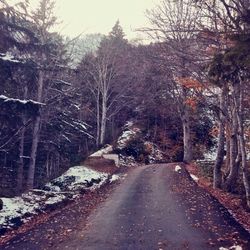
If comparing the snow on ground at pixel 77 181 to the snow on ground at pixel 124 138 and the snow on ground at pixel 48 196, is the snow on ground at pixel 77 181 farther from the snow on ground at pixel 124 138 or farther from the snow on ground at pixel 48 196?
the snow on ground at pixel 124 138

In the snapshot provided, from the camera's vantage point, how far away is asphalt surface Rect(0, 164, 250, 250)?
9625 millimetres

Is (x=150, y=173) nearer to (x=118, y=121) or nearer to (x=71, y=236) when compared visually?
(x=71, y=236)

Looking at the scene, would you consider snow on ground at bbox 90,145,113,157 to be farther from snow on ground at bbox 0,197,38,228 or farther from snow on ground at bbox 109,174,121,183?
snow on ground at bbox 0,197,38,228

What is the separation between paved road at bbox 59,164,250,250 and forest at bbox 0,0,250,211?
7.24 ft

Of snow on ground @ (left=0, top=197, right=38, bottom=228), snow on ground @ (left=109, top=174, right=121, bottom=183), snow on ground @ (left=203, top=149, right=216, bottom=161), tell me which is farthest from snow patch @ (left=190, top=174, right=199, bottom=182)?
snow on ground @ (left=203, top=149, right=216, bottom=161)

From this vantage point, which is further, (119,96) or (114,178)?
(119,96)

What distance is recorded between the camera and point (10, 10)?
1473 centimetres

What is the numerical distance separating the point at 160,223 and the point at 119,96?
1190 inches

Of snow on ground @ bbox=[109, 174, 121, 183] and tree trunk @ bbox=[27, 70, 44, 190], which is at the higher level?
tree trunk @ bbox=[27, 70, 44, 190]

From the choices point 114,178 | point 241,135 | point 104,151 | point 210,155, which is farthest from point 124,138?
point 241,135

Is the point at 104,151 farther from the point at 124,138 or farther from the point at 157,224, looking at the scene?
the point at 157,224

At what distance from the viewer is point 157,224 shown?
38.4ft

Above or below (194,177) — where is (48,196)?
below

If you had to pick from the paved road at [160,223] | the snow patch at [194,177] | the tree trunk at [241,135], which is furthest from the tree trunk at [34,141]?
the tree trunk at [241,135]
